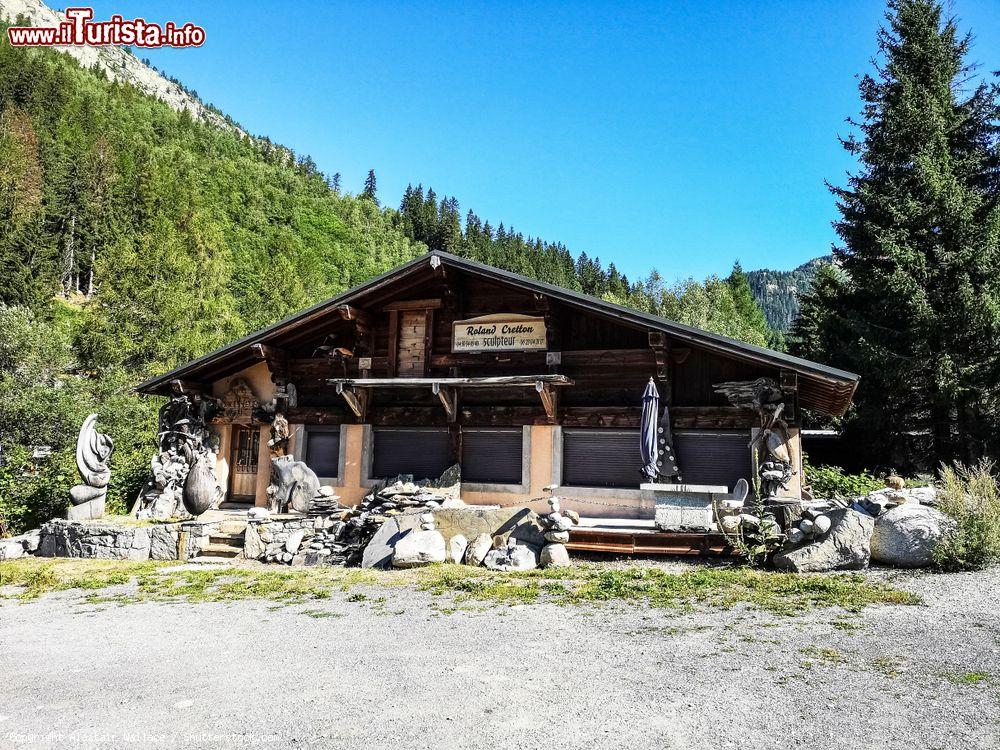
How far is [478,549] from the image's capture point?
10680 millimetres

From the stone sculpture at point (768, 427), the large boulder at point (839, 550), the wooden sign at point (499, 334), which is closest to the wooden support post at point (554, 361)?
the wooden sign at point (499, 334)

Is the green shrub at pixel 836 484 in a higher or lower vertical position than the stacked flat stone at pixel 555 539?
higher

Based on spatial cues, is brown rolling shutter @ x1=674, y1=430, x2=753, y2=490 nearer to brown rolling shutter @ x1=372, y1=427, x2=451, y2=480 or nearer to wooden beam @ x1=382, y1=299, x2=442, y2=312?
brown rolling shutter @ x1=372, y1=427, x2=451, y2=480

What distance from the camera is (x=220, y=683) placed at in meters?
5.07

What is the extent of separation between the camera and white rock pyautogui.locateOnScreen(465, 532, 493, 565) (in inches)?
417

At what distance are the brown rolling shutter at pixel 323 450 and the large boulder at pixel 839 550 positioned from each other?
1015cm

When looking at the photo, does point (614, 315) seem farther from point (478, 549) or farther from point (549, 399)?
point (478, 549)

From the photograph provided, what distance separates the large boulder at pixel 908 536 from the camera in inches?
341

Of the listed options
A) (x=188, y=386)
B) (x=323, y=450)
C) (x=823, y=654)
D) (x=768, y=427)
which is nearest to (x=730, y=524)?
(x=768, y=427)

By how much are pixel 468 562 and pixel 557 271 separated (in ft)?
259

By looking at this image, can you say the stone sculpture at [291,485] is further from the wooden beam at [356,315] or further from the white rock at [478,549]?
the white rock at [478,549]

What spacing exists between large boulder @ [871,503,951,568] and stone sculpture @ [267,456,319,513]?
10.6m

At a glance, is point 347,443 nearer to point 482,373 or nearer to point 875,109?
point 482,373

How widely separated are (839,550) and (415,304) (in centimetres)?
1004
